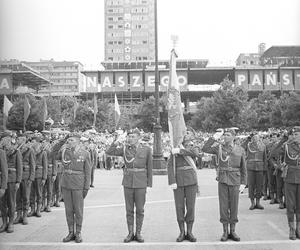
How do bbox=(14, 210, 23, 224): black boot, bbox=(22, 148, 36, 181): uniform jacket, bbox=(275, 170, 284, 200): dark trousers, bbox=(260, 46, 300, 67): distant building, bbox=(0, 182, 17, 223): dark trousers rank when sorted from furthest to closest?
1. bbox=(260, 46, 300, 67): distant building
2. bbox=(275, 170, 284, 200): dark trousers
3. bbox=(22, 148, 36, 181): uniform jacket
4. bbox=(14, 210, 23, 224): black boot
5. bbox=(0, 182, 17, 223): dark trousers

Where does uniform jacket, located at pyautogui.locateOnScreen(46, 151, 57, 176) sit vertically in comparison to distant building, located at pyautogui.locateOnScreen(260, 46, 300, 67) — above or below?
below

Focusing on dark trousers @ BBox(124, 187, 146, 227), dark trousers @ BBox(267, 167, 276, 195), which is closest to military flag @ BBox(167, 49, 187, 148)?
dark trousers @ BBox(124, 187, 146, 227)

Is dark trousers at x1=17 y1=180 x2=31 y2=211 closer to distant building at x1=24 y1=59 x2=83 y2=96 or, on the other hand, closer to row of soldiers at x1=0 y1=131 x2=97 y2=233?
row of soldiers at x1=0 y1=131 x2=97 y2=233

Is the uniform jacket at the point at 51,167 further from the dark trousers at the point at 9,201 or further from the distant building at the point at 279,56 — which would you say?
the distant building at the point at 279,56

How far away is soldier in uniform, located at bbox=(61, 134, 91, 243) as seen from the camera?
753 cm

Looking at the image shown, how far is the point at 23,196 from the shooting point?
9258mm

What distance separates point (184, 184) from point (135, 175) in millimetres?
871

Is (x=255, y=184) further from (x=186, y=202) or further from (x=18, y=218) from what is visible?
(x=18, y=218)

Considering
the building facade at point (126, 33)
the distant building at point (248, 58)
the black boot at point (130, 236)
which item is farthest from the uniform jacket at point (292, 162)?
the building facade at point (126, 33)

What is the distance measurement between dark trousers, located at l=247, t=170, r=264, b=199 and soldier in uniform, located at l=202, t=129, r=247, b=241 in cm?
313

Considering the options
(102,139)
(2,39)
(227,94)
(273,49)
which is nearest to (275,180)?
(2,39)

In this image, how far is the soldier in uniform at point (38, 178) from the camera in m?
10.1

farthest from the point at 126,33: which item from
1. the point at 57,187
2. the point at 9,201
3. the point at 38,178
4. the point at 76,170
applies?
the point at 76,170

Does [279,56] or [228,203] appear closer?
[228,203]
